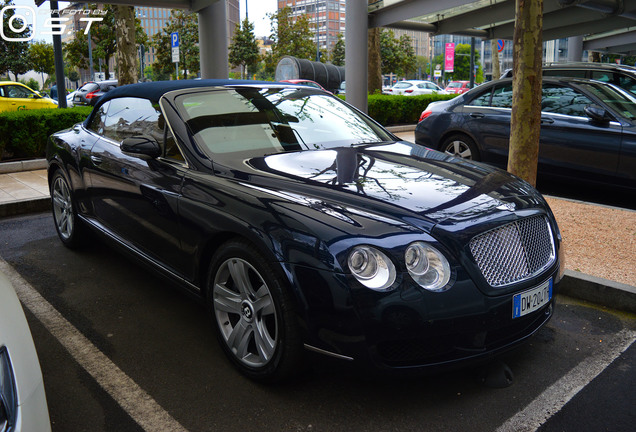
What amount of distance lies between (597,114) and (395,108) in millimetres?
10042

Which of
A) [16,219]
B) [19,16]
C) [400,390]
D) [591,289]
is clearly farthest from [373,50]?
[19,16]

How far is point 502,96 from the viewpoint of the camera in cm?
842

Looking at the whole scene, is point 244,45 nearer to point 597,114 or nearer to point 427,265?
point 597,114

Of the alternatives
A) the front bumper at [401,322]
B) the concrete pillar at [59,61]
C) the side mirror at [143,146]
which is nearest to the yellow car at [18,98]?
the concrete pillar at [59,61]

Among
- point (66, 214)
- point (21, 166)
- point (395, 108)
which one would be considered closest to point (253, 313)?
point (66, 214)

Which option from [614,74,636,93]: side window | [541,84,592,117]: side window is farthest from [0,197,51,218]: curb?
[614,74,636,93]: side window

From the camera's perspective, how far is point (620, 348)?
3.60 metres

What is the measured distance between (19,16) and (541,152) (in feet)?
147

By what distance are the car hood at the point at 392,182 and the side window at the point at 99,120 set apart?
6.57 feet

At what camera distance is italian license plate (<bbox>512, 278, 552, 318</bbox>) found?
9.41 ft

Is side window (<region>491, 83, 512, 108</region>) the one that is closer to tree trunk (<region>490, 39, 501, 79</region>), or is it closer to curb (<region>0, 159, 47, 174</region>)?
curb (<region>0, 159, 47, 174</region>)

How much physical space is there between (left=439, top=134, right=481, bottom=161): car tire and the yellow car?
48.4 feet

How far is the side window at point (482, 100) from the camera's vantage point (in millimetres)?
8562

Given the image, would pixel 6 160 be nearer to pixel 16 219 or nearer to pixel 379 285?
pixel 16 219
